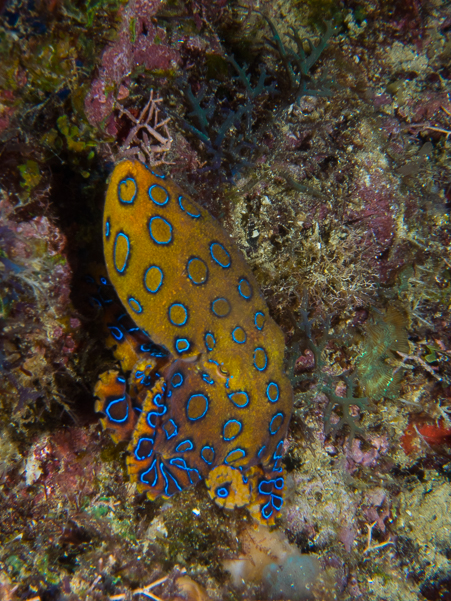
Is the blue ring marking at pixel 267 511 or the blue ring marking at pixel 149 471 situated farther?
the blue ring marking at pixel 267 511

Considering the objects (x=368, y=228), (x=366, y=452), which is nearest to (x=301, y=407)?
(x=366, y=452)

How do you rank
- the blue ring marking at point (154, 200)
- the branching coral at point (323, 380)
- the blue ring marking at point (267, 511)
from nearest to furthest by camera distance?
the blue ring marking at point (154, 200), the blue ring marking at point (267, 511), the branching coral at point (323, 380)

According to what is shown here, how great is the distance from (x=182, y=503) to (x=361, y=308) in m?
3.49

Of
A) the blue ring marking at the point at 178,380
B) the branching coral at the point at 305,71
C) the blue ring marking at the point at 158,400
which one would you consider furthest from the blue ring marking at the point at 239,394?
the branching coral at the point at 305,71

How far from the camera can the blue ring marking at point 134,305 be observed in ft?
9.21

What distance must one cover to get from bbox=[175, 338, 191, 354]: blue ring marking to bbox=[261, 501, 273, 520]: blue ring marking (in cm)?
244

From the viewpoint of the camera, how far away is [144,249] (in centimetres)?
271

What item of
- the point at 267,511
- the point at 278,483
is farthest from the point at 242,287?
the point at 267,511

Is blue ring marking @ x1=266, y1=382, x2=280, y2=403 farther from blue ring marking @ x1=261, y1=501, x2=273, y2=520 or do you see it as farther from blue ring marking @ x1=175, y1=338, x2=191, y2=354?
blue ring marking @ x1=261, y1=501, x2=273, y2=520

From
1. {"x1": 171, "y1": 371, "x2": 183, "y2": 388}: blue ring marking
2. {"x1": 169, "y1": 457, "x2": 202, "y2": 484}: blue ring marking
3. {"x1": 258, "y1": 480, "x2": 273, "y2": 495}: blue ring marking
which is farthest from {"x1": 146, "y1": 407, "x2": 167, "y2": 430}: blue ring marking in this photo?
{"x1": 258, "y1": 480, "x2": 273, "y2": 495}: blue ring marking

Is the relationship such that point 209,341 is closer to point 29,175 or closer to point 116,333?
point 116,333

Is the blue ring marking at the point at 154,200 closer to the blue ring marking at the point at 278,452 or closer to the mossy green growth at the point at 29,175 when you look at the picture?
the mossy green growth at the point at 29,175

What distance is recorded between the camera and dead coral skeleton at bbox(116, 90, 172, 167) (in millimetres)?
3396

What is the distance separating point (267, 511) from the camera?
13.5 feet
